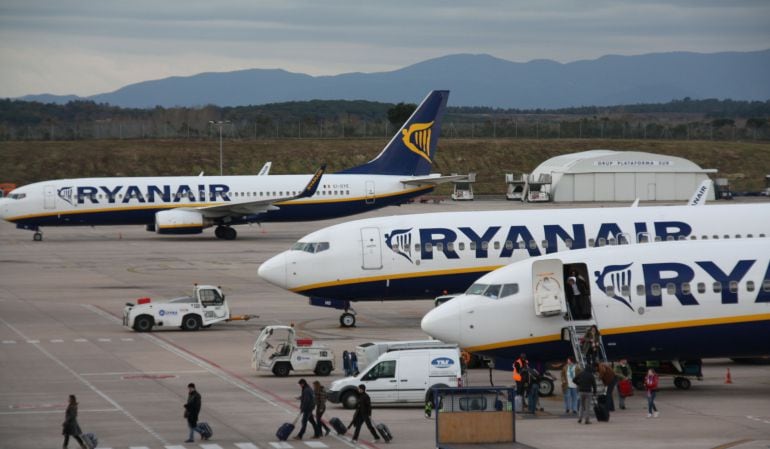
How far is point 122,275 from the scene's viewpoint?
70.4m

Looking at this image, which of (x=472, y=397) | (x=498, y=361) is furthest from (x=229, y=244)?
(x=472, y=397)

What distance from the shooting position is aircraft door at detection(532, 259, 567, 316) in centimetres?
3525

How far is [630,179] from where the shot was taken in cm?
13625

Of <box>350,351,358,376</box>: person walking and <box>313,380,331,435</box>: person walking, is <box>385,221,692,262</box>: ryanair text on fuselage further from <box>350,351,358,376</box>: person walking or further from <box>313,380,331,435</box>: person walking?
→ <box>313,380,331,435</box>: person walking

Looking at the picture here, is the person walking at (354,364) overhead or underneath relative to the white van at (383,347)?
underneath

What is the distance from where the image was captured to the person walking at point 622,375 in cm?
3530

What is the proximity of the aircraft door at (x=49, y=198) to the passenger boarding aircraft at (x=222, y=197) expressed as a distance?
0.22 ft

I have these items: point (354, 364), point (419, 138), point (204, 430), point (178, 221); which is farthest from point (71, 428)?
point (419, 138)

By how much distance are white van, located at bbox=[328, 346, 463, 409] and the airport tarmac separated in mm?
371

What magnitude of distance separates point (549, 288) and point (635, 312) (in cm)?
242

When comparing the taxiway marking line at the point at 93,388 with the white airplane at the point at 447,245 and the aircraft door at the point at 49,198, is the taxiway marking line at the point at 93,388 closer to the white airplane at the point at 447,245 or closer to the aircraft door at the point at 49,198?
the white airplane at the point at 447,245

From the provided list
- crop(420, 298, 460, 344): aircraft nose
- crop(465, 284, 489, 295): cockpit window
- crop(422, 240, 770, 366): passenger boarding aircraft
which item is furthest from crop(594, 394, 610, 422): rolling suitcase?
crop(465, 284, 489, 295): cockpit window

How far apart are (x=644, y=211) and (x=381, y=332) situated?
419 inches

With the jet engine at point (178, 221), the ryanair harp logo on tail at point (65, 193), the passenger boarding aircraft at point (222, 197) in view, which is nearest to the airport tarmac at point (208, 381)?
the ryanair harp logo on tail at point (65, 193)
